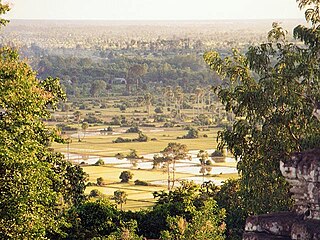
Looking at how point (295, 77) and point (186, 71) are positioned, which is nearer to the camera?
point (295, 77)

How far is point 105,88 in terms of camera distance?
114 metres

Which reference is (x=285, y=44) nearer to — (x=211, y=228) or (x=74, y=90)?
(x=211, y=228)

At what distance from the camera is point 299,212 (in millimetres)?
9891

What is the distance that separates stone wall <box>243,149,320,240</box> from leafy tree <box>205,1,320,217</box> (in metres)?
5.64

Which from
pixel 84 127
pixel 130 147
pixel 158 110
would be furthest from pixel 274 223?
pixel 158 110

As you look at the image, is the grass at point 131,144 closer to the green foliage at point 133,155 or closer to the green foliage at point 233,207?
the green foliage at point 133,155

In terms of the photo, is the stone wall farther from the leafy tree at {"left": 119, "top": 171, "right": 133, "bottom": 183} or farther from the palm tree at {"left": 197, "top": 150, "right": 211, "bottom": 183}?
the palm tree at {"left": 197, "top": 150, "right": 211, "bottom": 183}

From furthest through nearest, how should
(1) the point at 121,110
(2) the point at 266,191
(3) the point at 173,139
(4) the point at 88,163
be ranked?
(1) the point at 121,110, (3) the point at 173,139, (4) the point at 88,163, (2) the point at 266,191

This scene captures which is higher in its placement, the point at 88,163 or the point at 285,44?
the point at 285,44

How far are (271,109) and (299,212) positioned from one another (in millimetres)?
6931

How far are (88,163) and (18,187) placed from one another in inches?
1675

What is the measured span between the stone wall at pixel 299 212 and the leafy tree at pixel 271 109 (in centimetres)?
564

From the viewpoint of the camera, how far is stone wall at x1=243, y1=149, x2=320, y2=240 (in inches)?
372

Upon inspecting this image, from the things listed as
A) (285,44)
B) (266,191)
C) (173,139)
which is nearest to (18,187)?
(266,191)
